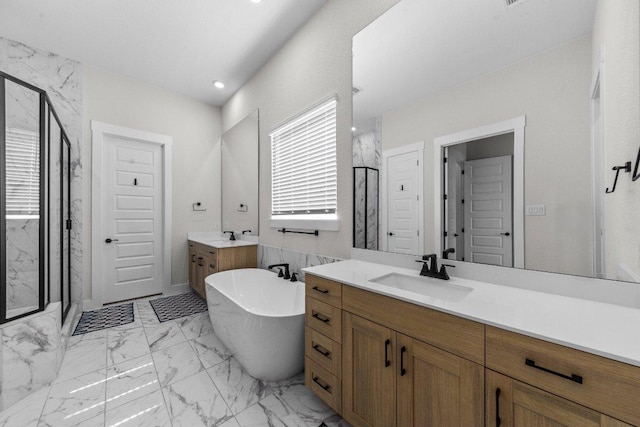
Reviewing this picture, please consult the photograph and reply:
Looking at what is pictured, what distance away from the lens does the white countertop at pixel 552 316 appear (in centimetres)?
71

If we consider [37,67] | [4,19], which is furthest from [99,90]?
[4,19]

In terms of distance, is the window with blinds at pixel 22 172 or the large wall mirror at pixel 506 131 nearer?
the large wall mirror at pixel 506 131

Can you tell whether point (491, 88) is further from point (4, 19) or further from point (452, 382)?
point (4, 19)

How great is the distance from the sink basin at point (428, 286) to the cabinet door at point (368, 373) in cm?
29

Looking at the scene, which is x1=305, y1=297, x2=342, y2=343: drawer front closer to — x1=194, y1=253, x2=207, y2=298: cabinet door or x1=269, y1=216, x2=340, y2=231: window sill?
x1=269, y1=216, x2=340, y2=231: window sill

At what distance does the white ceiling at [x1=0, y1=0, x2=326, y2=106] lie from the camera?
7.71 feet

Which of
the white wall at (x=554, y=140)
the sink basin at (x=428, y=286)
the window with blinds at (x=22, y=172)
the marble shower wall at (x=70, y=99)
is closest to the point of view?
the white wall at (x=554, y=140)

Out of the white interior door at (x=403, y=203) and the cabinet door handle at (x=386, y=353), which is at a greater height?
the white interior door at (x=403, y=203)

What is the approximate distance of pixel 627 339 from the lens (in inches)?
28.6

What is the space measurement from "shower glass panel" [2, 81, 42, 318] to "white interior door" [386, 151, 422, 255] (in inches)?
102

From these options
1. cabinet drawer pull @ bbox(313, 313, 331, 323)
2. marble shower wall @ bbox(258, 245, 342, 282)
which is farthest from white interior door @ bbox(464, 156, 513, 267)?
marble shower wall @ bbox(258, 245, 342, 282)

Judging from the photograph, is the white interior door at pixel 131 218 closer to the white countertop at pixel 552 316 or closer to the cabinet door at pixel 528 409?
the white countertop at pixel 552 316

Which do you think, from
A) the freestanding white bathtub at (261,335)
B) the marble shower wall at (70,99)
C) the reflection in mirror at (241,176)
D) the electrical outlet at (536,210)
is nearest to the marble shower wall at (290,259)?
the freestanding white bathtub at (261,335)

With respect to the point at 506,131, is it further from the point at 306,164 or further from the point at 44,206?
the point at 44,206
